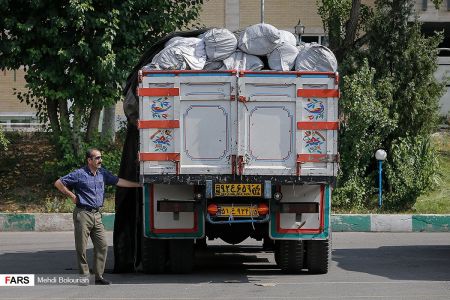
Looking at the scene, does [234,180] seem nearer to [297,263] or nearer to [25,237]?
[297,263]

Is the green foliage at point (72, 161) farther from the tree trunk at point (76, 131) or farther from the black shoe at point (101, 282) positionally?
the black shoe at point (101, 282)

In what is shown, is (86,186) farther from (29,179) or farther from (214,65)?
(29,179)

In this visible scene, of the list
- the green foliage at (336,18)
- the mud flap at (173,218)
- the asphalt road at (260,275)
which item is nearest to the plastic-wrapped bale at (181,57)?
the mud flap at (173,218)

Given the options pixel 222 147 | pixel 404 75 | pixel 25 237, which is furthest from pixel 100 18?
pixel 222 147

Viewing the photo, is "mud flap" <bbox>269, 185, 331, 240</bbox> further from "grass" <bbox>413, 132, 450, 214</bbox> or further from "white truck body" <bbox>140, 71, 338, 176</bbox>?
"grass" <bbox>413, 132, 450, 214</bbox>

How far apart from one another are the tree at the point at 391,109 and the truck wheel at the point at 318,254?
339 inches

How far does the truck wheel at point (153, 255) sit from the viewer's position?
13258mm

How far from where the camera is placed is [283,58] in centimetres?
1313

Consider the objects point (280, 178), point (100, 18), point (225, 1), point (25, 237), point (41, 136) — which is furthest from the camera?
point (225, 1)

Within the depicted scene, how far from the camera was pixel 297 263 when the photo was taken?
13.4 meters

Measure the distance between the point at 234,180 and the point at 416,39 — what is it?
11.7 meters

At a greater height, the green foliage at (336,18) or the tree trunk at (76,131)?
the green foliage at (336,18)

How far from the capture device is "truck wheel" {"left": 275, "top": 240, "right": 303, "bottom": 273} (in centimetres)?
1330
